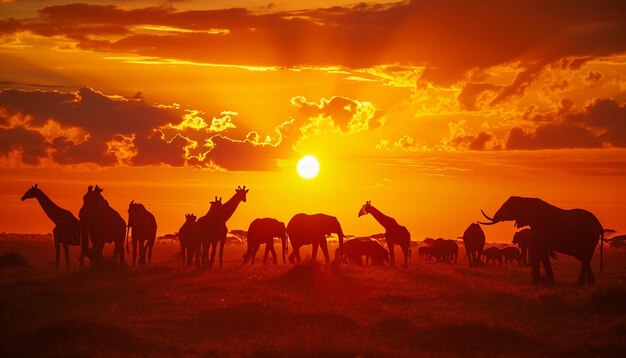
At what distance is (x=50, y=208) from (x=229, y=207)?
24.8ft

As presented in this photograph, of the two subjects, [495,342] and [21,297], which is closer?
[495,342]

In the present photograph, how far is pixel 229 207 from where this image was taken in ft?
120

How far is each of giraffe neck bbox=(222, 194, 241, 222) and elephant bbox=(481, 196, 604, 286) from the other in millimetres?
12558

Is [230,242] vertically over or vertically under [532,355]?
over

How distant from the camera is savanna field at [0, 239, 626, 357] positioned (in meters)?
18.9

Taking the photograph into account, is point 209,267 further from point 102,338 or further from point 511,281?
point 102,338

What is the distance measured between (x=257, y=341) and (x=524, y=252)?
1264 inches

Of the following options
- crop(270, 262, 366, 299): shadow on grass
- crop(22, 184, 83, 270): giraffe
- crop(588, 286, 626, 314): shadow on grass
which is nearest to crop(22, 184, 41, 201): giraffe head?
crop(22, 184, 83, 270): giraffe

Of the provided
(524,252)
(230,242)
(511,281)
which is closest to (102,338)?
(511,281)

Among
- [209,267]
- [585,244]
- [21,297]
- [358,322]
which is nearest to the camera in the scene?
[358,322]

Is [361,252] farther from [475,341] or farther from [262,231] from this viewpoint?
[475,341]

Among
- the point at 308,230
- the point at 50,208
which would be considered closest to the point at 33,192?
the point at 50,208

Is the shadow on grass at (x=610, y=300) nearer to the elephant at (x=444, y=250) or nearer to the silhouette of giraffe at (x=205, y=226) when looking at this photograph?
the silhouette of giraffe at (x=205, y=226)

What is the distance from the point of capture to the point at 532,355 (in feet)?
62.0
